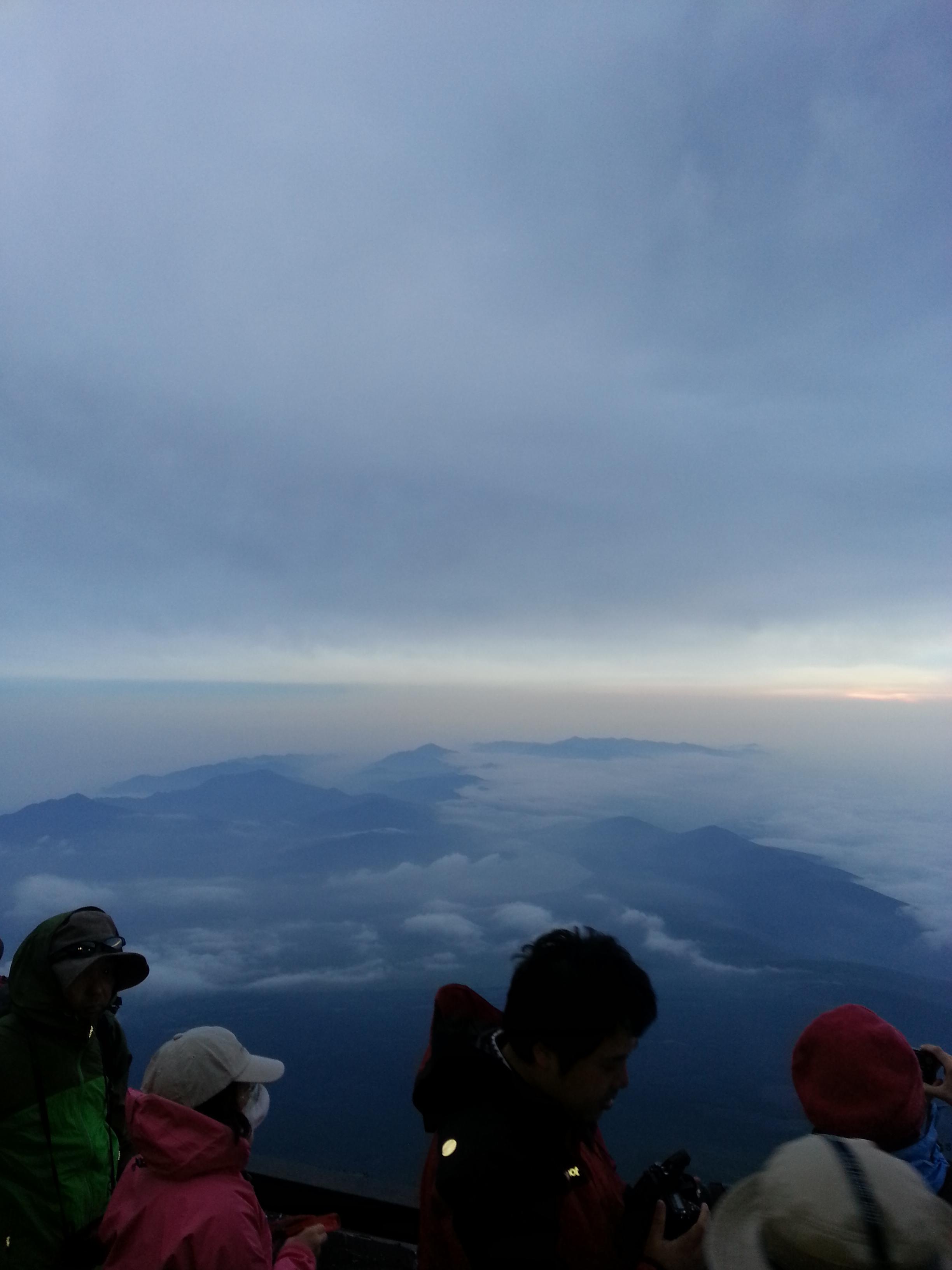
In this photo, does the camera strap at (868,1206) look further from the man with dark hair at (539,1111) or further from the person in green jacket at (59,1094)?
the person in green jacket at (59,1094)

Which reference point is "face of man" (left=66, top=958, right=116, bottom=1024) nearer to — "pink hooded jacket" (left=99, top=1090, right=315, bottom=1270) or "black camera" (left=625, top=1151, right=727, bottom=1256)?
"pink hooded jacket" (left=99, top=1090, right=315, bottom=1270)

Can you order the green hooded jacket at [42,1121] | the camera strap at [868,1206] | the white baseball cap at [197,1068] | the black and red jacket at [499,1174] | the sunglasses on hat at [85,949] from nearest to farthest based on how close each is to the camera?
1. the camera strap at [868,1206]
2. the black and red jacket at [499,1174]
3. the white baseball cap at [197,1068]
4. the green hooded jacket at [42,1121]
5. the sunglasses on hat at [85,949]

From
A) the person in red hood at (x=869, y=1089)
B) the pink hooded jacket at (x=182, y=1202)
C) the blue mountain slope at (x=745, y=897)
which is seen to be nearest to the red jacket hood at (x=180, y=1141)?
the pink hooded jacket at (x=182, y=1202)

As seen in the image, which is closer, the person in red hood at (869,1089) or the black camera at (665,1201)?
the black camera at (665,1201)

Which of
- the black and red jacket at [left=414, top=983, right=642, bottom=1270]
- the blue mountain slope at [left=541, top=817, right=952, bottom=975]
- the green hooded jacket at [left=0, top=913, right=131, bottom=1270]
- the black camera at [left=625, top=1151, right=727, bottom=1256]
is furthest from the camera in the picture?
the blue mountain slope at [left=541, top=817, right=952, bottom=975]

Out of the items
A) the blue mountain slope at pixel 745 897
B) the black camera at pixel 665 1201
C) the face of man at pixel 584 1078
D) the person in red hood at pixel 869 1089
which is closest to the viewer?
the face of man at pixel 584 1078

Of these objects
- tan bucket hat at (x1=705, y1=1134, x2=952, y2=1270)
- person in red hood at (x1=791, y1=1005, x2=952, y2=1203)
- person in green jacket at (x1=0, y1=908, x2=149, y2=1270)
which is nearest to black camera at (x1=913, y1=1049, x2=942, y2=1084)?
person in red hood at (x1=791, y1=1005, x2=952, y2=1203)

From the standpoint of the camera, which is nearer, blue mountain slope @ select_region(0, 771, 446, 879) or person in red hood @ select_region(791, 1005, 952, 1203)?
person in red hood @ select_region(791, 1005, 952, 1203)
